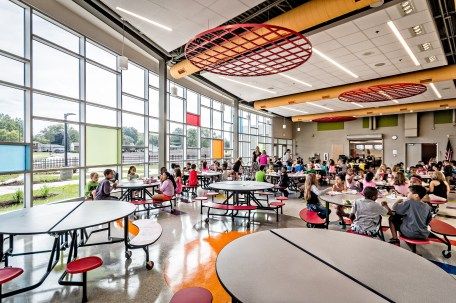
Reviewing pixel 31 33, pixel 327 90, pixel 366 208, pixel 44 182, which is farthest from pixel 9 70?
pixel 327 90

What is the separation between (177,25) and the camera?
17.9ft

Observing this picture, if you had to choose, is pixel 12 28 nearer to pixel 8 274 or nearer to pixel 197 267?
pixel 8 274

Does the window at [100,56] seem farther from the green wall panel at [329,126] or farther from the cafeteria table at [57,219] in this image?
the green wall panel at [329,126]

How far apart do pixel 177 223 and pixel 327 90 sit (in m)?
8.59

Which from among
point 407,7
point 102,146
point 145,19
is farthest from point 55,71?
point 407,7

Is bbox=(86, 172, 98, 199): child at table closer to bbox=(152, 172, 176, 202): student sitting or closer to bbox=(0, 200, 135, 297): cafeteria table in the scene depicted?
bbox=(152, 172, 176, 202): student sitting

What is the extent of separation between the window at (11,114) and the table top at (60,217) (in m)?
2.32

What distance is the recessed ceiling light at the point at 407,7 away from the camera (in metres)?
4.48

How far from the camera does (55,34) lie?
545 cm

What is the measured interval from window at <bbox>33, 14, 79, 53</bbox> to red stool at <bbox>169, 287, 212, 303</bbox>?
6.01 meters

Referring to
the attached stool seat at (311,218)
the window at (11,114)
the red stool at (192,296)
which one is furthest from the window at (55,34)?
the attached stool seat at (311,218)

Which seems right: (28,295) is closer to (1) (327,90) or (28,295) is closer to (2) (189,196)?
(2) (189,196)

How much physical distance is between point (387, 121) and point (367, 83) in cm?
954

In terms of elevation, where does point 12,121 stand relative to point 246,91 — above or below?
below
